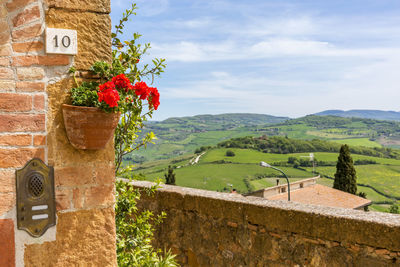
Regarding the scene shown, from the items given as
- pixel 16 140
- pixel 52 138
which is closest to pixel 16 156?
pixel 16 140

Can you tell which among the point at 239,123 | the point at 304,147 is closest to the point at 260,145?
the point at 304,147

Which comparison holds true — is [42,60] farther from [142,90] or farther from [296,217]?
[296,217]

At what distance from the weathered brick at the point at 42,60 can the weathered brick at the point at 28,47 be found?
4 cm

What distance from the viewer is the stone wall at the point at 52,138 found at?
181 cm

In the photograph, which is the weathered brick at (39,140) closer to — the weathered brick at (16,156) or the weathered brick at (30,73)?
the weathered brick at (16,156)

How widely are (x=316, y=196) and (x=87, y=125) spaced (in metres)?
25.5

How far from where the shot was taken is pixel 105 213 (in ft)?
6.79

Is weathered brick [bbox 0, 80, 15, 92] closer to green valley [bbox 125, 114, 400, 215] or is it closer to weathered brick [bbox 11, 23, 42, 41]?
weathered brick [bbox 11, 23, 42, 41]

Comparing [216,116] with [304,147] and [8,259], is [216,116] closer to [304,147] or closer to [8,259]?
[304,147]

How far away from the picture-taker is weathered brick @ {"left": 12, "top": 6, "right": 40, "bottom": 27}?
1.82 meters

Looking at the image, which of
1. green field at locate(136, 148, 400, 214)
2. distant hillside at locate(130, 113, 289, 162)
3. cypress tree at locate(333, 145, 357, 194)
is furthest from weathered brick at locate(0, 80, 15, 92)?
distant hillside at locate(130, 113, 289, 162)

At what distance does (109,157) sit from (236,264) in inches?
67.2

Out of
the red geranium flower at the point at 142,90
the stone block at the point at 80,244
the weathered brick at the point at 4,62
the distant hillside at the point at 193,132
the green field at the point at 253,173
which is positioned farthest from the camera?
the distant hillside at the point at 193,132

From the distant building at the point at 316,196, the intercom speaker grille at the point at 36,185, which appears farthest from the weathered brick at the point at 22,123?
the distant building at the point at 316,196
